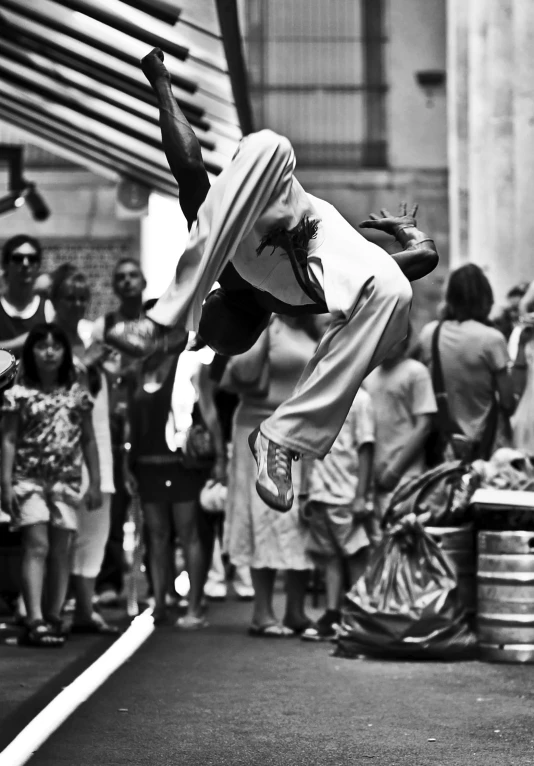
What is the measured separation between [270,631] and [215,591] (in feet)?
8.14

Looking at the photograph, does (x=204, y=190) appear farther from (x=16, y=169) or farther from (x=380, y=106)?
(x=380, y=106)

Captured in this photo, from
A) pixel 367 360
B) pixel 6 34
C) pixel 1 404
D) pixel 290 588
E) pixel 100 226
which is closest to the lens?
pixel 367 360

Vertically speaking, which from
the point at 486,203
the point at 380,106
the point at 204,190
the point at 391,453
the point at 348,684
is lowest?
the point at 348,684

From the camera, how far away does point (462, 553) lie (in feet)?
29.2

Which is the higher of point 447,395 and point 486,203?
point 486,203

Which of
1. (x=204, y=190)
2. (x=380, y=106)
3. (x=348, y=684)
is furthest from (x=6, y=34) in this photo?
(x=380, y=106)

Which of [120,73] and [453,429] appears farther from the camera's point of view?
[120,73]

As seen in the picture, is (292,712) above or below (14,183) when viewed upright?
below

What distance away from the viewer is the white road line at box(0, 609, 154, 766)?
5.99 m

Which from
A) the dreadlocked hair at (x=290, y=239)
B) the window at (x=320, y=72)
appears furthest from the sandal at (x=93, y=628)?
the window at (x=320, y=72)

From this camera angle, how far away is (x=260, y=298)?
5.77 meters

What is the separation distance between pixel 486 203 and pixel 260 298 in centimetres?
1337

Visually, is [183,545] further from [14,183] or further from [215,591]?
[14,183]

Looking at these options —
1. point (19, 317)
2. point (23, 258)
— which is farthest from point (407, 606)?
point (23, 258)
